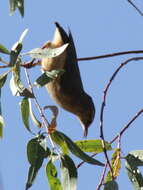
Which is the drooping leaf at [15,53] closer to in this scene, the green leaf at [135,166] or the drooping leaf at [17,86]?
the drooping leaf at [17,86]

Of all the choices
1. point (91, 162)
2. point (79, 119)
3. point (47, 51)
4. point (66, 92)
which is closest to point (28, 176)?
point (91, 162)

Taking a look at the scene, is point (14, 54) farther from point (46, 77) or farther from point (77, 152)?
point (77, 152)

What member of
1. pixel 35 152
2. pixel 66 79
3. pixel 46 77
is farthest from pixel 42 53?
pixel 66 79

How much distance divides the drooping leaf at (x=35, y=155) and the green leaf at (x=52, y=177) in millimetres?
56

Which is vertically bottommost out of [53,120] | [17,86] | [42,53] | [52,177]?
[52,177]

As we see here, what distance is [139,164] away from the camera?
6.60ft

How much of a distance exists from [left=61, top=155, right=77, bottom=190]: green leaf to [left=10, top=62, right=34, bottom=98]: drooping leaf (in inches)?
10.8

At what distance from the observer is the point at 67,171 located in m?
1.89

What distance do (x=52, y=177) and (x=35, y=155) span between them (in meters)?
0.13

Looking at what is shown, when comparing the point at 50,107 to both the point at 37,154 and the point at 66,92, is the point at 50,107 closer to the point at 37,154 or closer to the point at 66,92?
the point at 37,154

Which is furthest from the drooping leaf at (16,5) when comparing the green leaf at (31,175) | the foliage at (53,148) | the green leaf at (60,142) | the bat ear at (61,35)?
the bat ear at (61,35)

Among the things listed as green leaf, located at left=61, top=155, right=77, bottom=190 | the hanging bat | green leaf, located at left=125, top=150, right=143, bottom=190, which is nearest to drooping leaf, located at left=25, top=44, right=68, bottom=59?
green leaf, located at left=61, top=155, right=77, bottom=190

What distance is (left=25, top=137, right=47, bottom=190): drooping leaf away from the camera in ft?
6.06

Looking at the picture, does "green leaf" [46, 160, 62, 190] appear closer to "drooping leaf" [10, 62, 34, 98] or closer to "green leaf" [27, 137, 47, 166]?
"green leaf" [27, 137, 47, 166]
